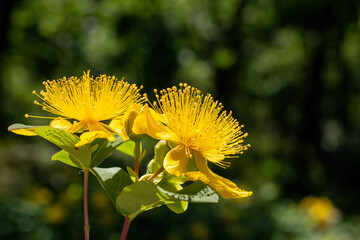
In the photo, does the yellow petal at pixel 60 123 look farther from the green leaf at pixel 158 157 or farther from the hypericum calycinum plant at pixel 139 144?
the green leaf at pixel 158 157

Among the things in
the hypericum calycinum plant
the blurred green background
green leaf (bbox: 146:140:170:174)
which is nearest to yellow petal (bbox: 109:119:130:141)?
the hypericum calycinum plant

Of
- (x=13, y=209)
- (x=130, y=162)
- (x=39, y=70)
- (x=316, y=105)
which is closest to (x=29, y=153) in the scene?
(x=39, y=70)

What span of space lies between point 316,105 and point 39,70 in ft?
23.2

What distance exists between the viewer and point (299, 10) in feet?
24.3

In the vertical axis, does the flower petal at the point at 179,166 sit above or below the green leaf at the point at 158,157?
below

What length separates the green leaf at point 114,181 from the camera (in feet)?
2.79

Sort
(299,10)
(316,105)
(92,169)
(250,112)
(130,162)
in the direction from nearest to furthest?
(92,169) < (130,162) < (299,10) < (250,112) < (316,105)

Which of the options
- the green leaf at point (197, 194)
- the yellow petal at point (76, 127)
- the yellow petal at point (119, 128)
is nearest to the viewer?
the green leaf at point (197, 194)

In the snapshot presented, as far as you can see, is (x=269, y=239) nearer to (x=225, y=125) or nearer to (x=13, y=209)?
(x=13, y=209)

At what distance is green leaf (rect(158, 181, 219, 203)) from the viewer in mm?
763

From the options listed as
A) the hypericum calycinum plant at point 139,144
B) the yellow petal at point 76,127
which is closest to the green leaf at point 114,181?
the hypericum calycinum plant at point 139,144

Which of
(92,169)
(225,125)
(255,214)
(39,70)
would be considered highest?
(39,70)

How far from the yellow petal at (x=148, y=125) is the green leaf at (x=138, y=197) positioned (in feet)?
0.40

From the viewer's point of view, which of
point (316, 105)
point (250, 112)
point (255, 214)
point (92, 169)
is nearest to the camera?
point (92, 169)
